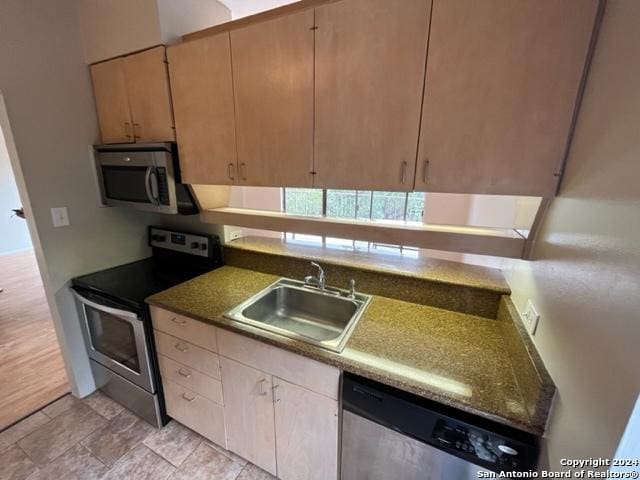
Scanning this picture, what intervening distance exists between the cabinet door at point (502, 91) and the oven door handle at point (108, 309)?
5.70 ft

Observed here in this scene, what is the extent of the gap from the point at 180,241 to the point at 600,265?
2.25m

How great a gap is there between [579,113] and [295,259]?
4.75ft

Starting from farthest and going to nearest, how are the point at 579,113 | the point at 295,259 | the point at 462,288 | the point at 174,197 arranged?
the point at 295,259 → the point at 174,197 → the point at 462,288 → the point at 579,113

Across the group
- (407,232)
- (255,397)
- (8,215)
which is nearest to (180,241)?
(255,397)

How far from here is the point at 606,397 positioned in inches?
23.4

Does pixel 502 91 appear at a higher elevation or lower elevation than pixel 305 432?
higher

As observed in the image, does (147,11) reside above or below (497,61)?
above

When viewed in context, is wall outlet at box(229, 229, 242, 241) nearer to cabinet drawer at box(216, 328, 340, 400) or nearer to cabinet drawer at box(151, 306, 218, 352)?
cabinet drawer at box(151, 306, 218, 352)

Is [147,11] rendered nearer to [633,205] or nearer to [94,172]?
[94,172]

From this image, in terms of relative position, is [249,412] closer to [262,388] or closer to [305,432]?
[262,388]

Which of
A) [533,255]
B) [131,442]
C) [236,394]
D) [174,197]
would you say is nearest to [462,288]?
[533,255]

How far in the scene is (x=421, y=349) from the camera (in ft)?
3.88

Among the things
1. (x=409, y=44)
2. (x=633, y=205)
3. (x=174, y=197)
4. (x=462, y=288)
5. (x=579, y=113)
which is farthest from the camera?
(x=174, y=197)

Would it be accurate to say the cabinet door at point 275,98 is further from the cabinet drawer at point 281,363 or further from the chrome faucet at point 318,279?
the cabinet drawer at point 281,363
